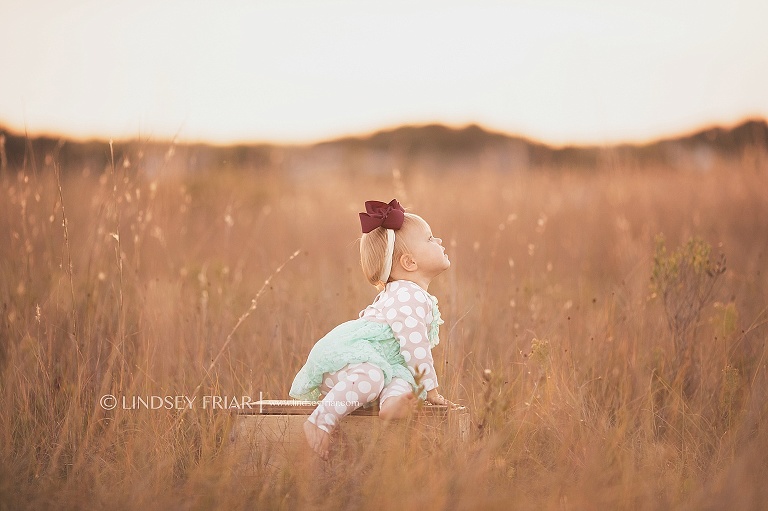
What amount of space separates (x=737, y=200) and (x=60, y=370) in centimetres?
605

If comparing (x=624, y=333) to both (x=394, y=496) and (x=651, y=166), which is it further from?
(x=651, y=166)

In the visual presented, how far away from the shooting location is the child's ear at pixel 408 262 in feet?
10.4

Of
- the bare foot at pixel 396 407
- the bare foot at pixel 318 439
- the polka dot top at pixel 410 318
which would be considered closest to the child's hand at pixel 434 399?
the polka dot top at pixel 410 318

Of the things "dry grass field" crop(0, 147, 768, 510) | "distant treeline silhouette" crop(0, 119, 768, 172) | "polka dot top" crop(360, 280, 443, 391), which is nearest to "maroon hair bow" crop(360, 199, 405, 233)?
"polka dot top" crop(360, 280, 443, 391)

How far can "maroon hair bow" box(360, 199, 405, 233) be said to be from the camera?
315cm

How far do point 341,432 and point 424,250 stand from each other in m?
0.78

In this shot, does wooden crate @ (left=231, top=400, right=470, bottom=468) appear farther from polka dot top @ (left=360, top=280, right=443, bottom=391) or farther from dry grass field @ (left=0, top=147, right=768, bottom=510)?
polka dot top @ (left=360, top=280, right=443, bottom=391)

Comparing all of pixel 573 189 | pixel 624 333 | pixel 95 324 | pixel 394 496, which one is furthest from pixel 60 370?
pixel 573 189

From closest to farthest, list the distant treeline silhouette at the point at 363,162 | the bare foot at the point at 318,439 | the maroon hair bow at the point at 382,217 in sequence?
the bare foot at the point at 318,439, the maroon hair bow at the point at 382,217, the distant treeline silhouette at the point at 363,162

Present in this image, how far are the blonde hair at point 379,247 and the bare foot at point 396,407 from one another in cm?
55

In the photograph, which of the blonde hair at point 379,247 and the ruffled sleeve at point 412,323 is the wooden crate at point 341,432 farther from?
the blonde hair at point 379,247

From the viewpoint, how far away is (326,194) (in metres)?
11.2

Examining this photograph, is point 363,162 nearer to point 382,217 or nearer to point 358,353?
point 382,217

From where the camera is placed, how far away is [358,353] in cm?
296
